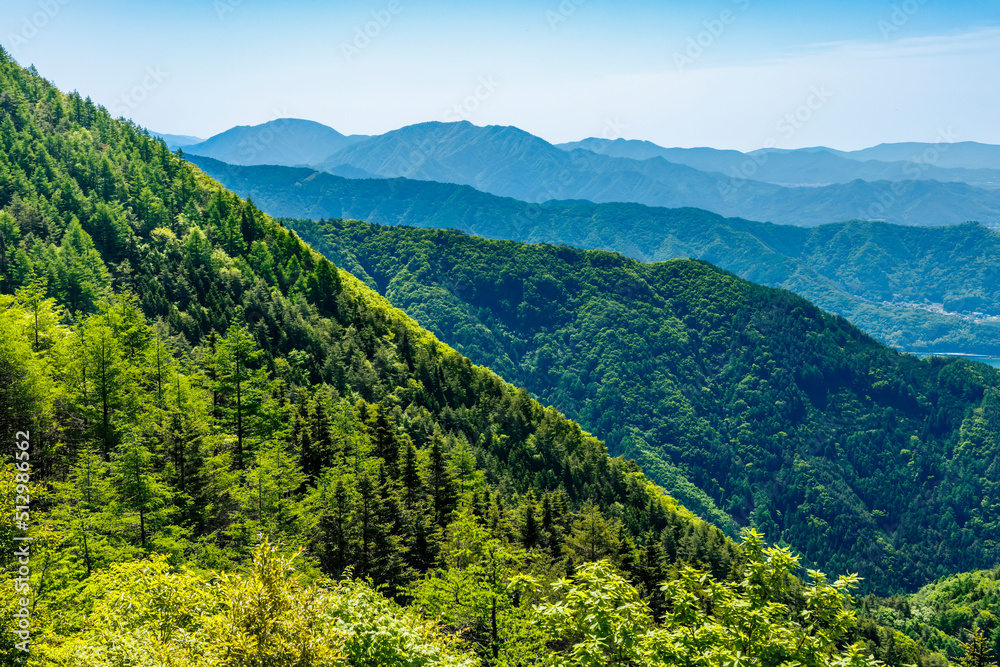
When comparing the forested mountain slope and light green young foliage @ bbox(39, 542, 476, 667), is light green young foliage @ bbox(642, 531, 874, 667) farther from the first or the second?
light green young foliage @ bbox(39, 542, 476, 667)

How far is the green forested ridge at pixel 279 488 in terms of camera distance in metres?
19.0

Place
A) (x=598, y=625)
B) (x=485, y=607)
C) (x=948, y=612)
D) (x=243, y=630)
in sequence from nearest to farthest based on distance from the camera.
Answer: (x=243, y=630), (x=598, y=625), (x=485, y=607), (x=948, y=612)

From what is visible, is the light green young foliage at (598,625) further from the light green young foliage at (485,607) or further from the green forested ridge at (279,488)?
the light green young foliage at (485,607)

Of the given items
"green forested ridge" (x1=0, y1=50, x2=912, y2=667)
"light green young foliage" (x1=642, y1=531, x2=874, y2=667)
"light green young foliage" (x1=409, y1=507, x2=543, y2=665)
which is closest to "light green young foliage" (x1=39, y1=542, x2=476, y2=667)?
"green forested ridge" (x1=0, y1=50, x2=912, y2=667)

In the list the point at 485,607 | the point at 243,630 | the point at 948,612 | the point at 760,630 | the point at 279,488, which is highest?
the point at 760,630

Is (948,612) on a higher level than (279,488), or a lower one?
lower

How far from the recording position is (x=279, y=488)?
4222 centimetres

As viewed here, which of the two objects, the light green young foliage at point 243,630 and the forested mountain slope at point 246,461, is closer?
the light green young foliage at point 243,630

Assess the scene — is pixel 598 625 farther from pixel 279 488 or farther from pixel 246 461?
pixel 246 461

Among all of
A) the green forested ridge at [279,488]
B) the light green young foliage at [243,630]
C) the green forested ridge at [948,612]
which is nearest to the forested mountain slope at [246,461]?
the light green young foliage at [243,630]

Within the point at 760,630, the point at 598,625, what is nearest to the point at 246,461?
the point at 598,625

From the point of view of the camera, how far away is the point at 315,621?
1839 cm

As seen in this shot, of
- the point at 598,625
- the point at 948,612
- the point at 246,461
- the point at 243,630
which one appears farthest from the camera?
the point at 948,612

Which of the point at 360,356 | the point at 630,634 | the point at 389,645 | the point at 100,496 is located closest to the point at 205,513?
the point at 100,496
